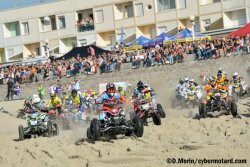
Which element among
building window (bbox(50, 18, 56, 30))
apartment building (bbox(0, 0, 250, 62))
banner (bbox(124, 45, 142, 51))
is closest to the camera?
banner (bbox(124, 45, 142, 51))

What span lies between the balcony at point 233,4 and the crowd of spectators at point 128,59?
1249 centimetres

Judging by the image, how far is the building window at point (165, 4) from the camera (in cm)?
5231

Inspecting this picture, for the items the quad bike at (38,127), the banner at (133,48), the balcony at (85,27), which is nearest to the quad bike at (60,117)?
the quad bike at (38,127)

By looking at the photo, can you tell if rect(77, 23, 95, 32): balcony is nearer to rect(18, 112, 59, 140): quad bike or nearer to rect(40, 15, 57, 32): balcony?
rect(40, 15, 57, 32): balcony

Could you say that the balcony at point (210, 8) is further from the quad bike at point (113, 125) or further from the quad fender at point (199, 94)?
the quad bike at point (113, 125)

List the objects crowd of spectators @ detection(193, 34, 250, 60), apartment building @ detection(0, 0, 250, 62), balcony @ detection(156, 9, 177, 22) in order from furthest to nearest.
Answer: balcony @ detection(156, 9, 177, 22) < apartment building @ detection(0, 0, 250, 62) < crowd of spectators @ detection(193, 34, 250, 60)

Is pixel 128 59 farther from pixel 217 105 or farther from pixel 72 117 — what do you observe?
pixel 217 105

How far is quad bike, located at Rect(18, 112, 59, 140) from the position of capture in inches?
798

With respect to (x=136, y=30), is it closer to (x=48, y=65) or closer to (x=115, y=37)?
(x=115, y=37)

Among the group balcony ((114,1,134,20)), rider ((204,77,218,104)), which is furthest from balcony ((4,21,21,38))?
rider ((204,77,218,104))

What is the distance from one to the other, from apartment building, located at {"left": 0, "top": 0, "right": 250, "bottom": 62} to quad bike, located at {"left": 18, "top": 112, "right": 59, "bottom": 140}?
28.8 metres

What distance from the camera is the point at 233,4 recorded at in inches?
1905

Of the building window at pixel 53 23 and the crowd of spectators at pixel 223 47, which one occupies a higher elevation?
the building window at pixel 53 23

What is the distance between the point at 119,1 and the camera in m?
54.7
